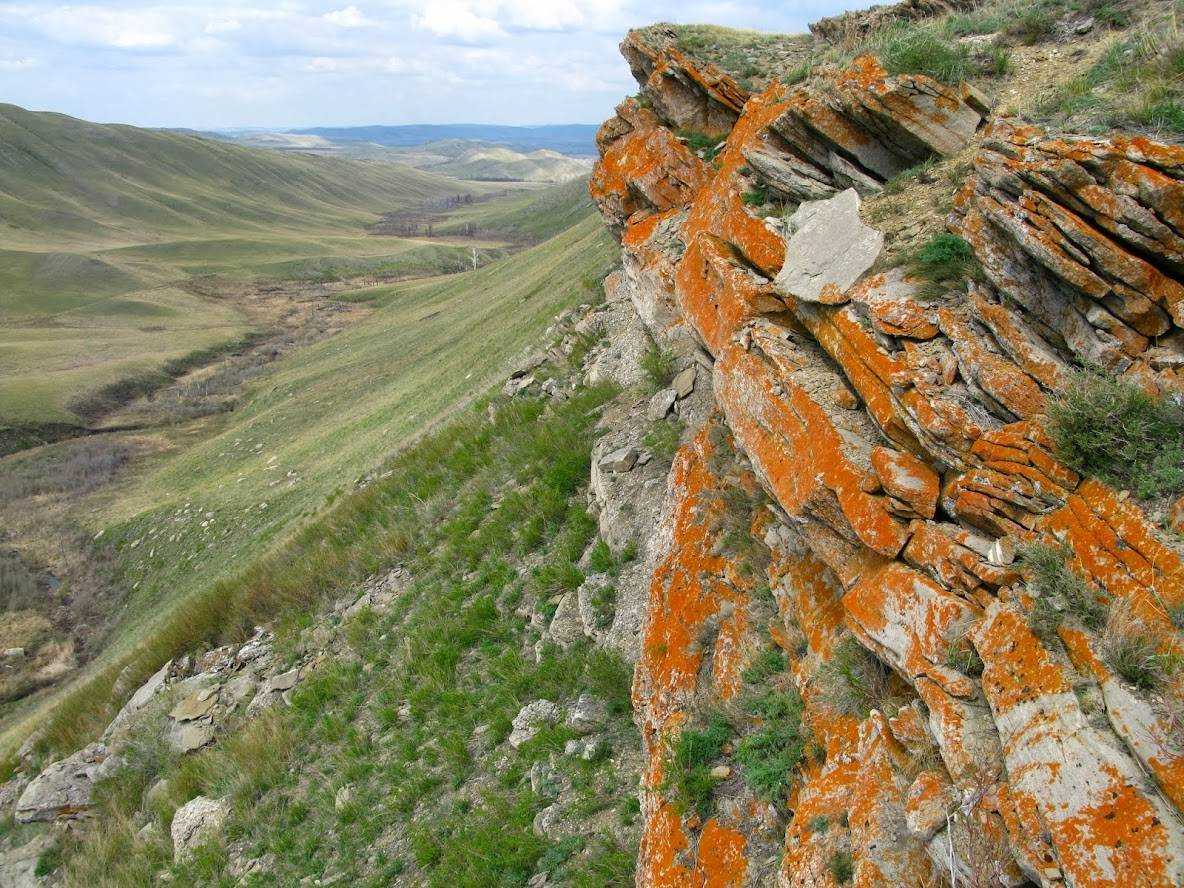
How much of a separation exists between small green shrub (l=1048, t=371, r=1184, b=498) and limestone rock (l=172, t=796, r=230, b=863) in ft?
38.6

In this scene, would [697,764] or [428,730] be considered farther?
[428,730]

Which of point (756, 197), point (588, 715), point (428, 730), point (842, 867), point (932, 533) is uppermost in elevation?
point (756, 197)

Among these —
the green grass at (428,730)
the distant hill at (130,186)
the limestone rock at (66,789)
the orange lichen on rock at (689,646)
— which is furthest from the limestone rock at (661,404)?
the distant hill at (130,186)

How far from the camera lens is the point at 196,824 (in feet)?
34.0

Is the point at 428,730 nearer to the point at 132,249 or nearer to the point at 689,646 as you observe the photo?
the point at 689,646

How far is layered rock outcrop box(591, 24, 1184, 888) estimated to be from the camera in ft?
11.8

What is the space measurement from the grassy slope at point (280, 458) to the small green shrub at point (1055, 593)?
54.4 feet

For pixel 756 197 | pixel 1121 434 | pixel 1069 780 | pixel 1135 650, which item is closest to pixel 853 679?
pixel 1069 780

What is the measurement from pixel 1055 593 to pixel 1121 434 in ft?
3.88

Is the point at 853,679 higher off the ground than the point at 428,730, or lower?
higher

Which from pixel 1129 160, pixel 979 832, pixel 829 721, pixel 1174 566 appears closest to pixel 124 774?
pixel 829 721

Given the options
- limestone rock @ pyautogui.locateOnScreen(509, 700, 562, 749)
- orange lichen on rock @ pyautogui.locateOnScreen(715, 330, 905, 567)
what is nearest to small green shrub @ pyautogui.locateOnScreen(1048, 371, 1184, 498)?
orange lichen on rock @ pyautogui.locateOnScreen(715, 330, 905, 567)

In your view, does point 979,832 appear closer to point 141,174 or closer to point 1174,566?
point 1174,566

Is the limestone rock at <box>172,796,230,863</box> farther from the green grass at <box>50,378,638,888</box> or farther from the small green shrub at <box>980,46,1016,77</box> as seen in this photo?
the small green shrub at <box>980,46,1016,77</box>
